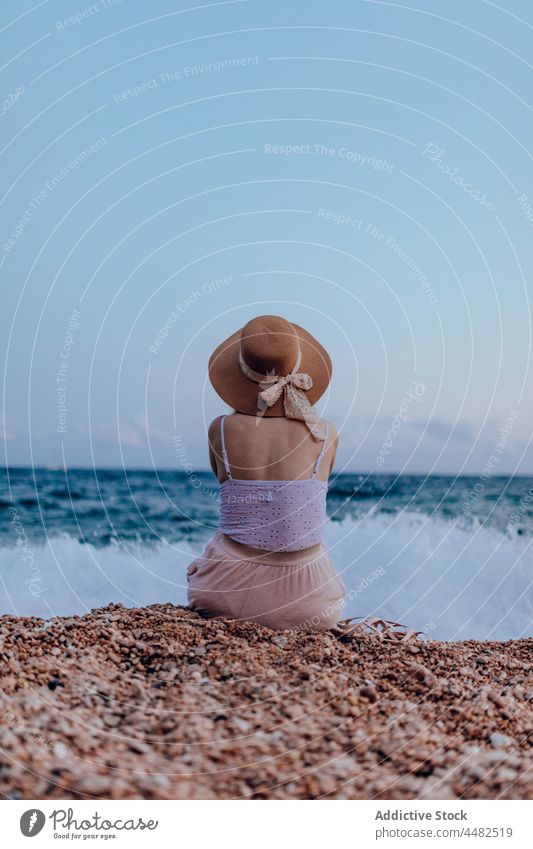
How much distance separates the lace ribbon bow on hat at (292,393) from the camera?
5.07 meters

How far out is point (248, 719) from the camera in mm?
3416

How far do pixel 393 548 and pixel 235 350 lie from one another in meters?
8.27

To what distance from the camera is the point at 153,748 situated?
10.5 feet

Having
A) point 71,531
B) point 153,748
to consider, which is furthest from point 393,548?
point 153,748

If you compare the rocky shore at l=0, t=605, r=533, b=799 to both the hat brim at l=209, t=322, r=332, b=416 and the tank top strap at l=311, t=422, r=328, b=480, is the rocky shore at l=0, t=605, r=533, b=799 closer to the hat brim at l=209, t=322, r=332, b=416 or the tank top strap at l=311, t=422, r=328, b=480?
the tank top strap at l=311, t=422, r=328, b=480

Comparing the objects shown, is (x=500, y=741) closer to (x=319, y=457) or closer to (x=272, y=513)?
(x=272, y=513)

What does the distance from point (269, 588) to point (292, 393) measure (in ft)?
3.95

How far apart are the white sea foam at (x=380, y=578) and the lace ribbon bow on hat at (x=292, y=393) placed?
112 inches

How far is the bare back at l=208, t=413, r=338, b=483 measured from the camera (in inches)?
196

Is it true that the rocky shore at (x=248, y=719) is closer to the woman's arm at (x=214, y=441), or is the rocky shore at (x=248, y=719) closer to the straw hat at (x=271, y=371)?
the woman's arm at (x=214, y=441)

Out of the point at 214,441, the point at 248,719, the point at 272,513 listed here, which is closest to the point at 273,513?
the point at 272,513

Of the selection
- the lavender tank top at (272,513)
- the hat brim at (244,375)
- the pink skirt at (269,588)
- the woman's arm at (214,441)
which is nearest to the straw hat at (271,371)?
the hat brim at (244,375)

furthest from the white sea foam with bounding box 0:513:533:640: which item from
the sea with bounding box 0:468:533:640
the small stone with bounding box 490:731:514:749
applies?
the small stone with bounding box 490:731:514:749
